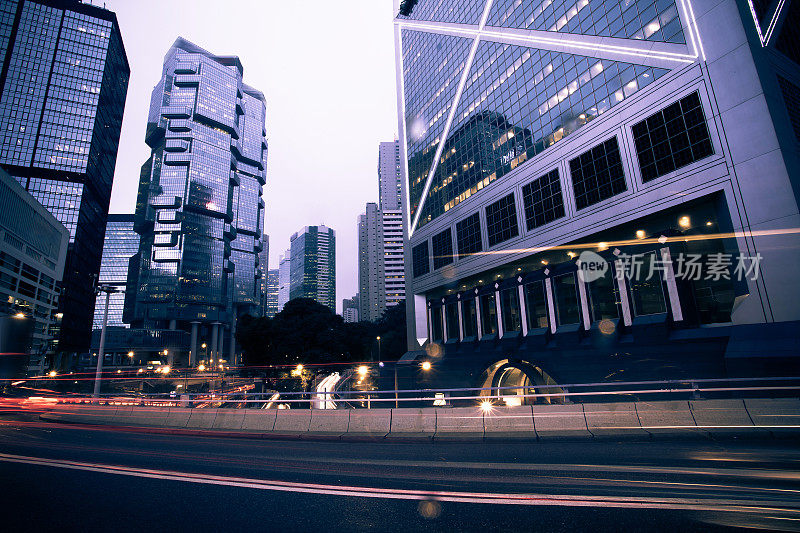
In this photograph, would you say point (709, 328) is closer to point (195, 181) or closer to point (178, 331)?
point (195, 181)

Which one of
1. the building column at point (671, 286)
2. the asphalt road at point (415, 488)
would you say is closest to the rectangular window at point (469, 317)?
the building column at point (671, 286)

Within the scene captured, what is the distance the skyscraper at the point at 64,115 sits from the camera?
3925 inches

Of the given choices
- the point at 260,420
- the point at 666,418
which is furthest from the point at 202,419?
the point at 666,418

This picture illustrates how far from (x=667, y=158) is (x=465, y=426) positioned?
2823 centimetres

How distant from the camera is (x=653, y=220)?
30.4 m

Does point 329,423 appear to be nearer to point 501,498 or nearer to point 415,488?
point 415,488

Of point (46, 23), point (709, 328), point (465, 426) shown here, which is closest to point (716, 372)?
point (709, 328)

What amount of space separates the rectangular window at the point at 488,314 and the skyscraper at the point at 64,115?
108016 mm

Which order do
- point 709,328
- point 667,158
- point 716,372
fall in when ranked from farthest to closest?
point 667,158 → point 709,328 → point 716,372

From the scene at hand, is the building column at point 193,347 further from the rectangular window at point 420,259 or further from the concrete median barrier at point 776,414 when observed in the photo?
the concrete median barrier at point 776,414

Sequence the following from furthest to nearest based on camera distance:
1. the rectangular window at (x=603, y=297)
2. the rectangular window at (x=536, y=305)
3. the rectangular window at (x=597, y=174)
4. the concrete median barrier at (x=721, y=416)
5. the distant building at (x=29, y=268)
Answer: the distant building at (x=29, y=268)
the rectangular window at (x=536, y=305)
the rectangular window at (x=603, y=297)
the rectangular window at (x=597, y=174)
the concrete median barrier at (x=721, y=416)

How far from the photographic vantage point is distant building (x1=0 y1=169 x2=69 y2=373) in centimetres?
6781

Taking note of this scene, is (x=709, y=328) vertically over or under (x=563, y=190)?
under

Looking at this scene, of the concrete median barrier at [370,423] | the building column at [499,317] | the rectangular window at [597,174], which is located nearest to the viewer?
the concrete median barrier at [370,423]
